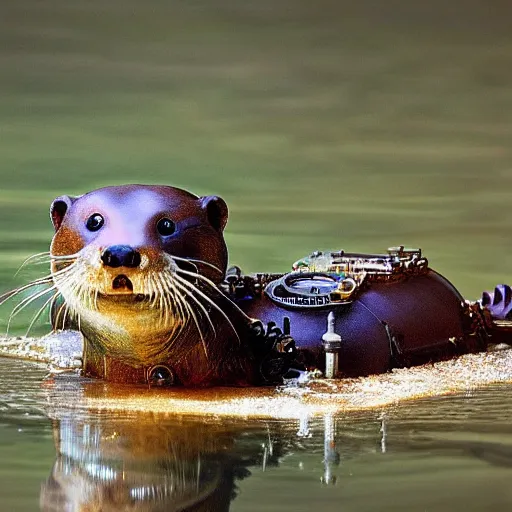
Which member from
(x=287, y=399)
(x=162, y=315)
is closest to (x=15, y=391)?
(x=162, y=315)

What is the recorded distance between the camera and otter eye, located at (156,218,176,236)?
3.13 meters

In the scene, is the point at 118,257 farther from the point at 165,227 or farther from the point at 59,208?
the point at 59,208

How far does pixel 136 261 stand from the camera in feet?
9.89

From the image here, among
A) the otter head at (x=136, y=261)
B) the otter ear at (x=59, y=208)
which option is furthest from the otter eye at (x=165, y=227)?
the otter ear at (x=59, y=208)

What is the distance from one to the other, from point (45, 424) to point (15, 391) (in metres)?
0.49

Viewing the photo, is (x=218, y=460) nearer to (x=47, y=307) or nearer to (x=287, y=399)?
(x=287, y=399)

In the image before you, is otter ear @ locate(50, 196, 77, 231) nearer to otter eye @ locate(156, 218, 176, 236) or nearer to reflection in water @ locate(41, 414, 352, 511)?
otter eye @ locate(156, 218, 176, 236)

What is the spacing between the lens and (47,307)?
3.42 meters

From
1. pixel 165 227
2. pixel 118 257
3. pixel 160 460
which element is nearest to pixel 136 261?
pixel 118 257

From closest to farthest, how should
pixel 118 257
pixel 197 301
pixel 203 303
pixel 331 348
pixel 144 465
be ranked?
pixel 144 465 → pixel 118 257 → pixel 197 301 → pixel 203 303 → pixel 331 348

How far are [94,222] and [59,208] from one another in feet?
0.52

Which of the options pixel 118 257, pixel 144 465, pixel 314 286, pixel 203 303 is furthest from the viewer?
pixel 314 286

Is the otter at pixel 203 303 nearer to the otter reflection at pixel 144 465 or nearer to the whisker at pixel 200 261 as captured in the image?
the whisker at pixel 200 261

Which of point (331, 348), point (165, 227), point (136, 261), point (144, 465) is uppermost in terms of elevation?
point (165, 227)
